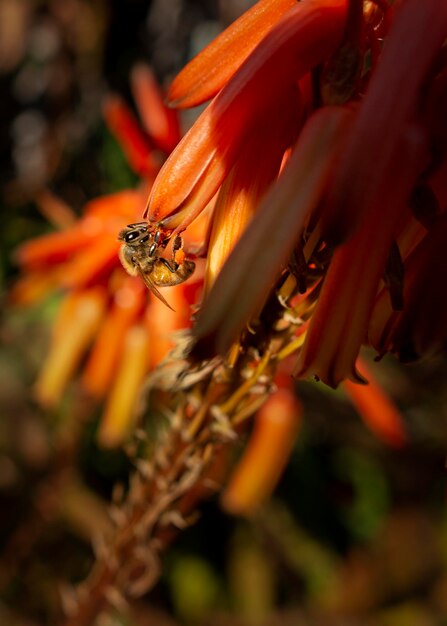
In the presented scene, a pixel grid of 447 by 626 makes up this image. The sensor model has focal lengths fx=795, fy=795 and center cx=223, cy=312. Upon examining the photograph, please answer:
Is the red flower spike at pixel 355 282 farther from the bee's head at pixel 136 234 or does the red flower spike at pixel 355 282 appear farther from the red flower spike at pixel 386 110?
the bee's head at pixel 136 234

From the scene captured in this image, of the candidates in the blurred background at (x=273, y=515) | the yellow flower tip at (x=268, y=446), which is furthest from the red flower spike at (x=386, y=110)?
the blurred background at (x=273, y=515)

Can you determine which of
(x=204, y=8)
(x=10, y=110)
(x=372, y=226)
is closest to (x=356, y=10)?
(x=372, y=226)

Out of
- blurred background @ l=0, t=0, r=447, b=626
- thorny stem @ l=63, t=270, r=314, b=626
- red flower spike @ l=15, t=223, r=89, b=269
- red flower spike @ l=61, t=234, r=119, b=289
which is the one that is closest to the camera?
thorny stem @ l=63, t=270, r=314, b=626

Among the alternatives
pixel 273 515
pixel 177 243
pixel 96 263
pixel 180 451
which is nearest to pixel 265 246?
pixel 177 243

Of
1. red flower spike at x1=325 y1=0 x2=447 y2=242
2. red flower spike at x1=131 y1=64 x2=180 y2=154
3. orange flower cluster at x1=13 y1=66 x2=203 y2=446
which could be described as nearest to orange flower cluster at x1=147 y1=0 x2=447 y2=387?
red flower spike at x1=325 y1=0 x2=447 y2=242

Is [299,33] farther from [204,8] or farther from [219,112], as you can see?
[204,8]

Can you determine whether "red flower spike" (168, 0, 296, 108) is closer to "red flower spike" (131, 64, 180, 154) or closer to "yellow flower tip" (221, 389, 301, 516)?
"red flower spike" (131, 64, 180, 154)
